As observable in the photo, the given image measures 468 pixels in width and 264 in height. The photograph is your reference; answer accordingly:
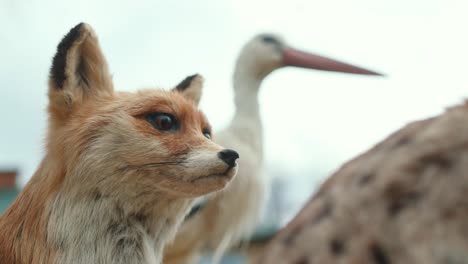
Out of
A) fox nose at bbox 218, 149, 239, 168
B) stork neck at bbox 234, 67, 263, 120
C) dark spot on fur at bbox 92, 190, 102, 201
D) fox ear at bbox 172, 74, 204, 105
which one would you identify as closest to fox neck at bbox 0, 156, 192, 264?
dark spot on fur at bbox 92, 190, 102, 201

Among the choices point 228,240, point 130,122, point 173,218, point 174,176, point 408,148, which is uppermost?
point 408,148

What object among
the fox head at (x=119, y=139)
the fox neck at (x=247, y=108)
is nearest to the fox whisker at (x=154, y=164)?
the fox head at (x=119, y=139)

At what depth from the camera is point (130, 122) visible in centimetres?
308

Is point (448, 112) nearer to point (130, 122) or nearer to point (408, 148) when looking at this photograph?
point (408, 148)

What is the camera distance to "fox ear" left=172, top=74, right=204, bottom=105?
3.66 metres

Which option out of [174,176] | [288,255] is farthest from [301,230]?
[174,176]

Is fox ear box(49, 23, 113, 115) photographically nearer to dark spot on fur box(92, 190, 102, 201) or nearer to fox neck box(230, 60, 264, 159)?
dark spot on fur box(92, 190, 102, 201)

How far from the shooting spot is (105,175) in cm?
294

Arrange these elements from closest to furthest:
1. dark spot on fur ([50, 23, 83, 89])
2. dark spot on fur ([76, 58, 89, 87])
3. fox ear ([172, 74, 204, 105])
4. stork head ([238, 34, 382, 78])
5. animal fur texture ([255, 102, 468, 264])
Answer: animal fur texture ([255, 102, 468, 264])
dark spot on fur ([50, 23, 83, 89])
dark spot on fur ([76, 58, 89, 87])
fox ear ([172, 74, 204, 105])
stork head ([238, 34, 382, 78])

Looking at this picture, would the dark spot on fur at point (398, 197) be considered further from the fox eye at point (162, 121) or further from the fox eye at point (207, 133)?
the fox eye at point (207, 133)

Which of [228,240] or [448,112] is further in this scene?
[228,240]

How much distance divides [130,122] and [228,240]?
3.85 m

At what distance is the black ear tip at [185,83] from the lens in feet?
12.2

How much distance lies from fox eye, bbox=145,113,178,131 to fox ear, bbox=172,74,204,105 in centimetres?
51
